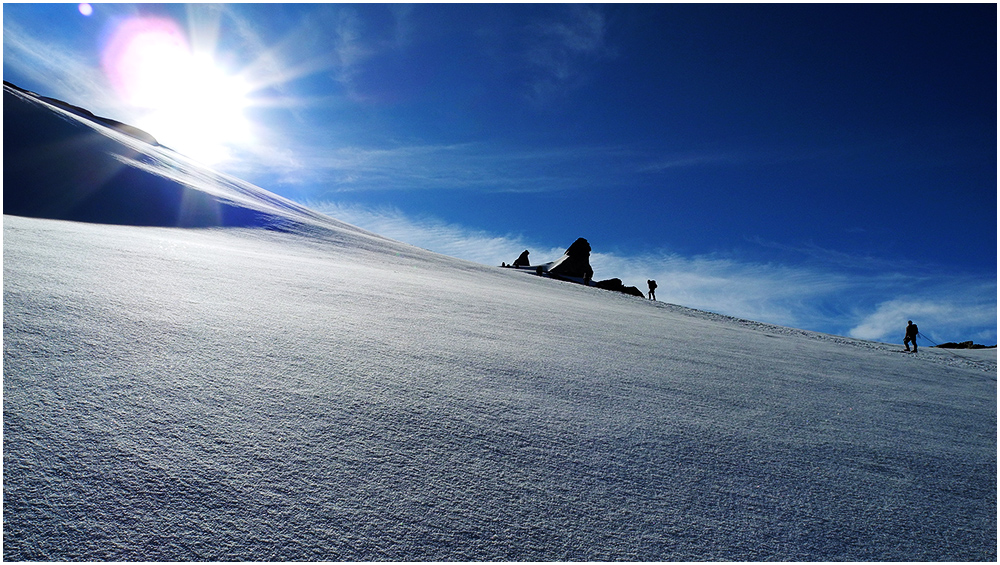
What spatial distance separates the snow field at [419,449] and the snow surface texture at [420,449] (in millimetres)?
11

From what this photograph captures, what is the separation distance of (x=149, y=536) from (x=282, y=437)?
1.86 ft

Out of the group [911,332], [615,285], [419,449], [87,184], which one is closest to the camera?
[419,449]

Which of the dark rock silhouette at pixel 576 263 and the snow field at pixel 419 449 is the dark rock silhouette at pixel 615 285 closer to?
the dark rock silhouette at pixel 576 263

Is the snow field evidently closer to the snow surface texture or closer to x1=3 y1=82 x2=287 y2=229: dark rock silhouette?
the snow surface texture

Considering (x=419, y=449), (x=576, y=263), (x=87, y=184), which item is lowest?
(x=419, y=449)

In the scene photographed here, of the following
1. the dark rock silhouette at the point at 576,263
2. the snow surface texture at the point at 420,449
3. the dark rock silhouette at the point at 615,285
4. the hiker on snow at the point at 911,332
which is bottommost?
the snow surface texture at the point at 420,449

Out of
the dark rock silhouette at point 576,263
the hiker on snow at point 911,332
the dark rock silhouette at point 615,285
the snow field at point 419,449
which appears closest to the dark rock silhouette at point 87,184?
the snow field at point 419,449

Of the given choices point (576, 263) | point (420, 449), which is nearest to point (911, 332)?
point (420, 449)

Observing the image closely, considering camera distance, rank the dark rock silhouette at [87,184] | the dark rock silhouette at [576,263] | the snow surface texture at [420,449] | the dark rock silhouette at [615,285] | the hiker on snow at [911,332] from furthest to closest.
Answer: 1. the dark rock silhouette at [576,263]
2. the dark rock silhouette at [615,285]
3. the dark rock silhouette at [87,184]
4. the hiker on snow at [911,332]
5. the snow surface texture at [420,449]

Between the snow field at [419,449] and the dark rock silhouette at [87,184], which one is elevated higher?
the dark rock silhouette at [87,184]

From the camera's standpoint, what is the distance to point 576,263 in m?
38.3

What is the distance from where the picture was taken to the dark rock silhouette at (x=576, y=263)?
37.7 metres

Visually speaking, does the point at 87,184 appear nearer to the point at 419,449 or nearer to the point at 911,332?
the point at 419,449

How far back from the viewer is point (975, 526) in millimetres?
2023
